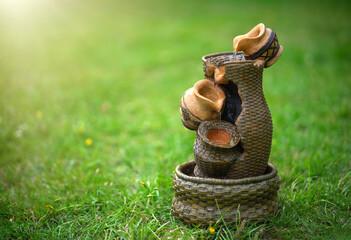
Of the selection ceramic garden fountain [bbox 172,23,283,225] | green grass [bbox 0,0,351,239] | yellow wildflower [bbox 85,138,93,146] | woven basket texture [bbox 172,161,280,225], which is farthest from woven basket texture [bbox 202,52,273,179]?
yellow wildflower [bbox 85,138,93,146]

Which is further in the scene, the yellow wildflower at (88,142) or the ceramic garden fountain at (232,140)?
the yellow wildflower at (88,142)

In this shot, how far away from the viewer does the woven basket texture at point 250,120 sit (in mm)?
2157

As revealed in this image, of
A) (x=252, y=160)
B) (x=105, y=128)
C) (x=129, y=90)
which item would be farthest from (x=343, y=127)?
(x=129, y=90)

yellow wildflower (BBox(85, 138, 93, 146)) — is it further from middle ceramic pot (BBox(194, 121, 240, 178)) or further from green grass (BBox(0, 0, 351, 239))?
middle ceramic pot (BBox(194, 121, 240, 178))

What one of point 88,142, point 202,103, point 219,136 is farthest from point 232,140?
point 88,142

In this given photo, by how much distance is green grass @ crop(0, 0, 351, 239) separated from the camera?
2.41 m

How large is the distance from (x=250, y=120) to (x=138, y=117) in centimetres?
302

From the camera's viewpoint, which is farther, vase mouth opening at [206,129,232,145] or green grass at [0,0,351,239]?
green grass at [0,0,351,239]

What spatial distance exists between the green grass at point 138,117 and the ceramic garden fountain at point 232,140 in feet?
0.45

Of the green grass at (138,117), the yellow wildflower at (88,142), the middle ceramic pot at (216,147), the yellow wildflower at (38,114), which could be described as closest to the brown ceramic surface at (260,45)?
the middle ceramic pot at (216,147)

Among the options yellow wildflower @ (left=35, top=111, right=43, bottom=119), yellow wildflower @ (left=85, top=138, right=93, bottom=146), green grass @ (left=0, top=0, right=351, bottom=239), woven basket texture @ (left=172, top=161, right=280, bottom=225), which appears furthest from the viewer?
yellow wildflower @ (left=35, top=111, right=43, bottom=119)

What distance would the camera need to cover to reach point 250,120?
7.14 feet

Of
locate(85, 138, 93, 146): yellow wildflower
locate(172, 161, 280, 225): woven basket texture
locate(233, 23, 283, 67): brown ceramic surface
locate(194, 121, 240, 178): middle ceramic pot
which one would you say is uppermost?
locate(233, 23, 283, 67): brown ceramic surface

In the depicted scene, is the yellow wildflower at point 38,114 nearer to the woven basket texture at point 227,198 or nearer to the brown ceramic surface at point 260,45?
the woven basket texture at point 227,198
